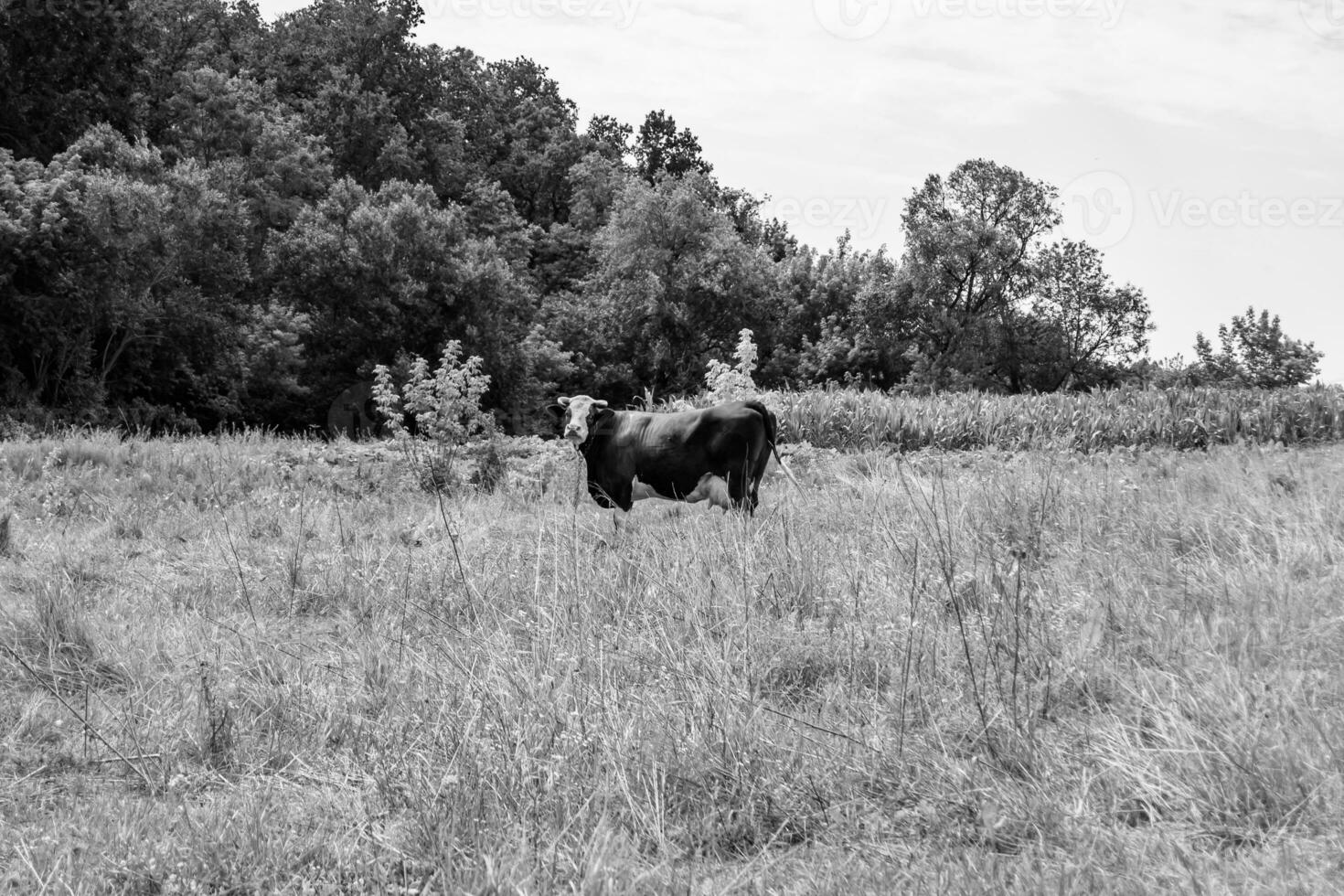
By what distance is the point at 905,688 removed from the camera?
3.33 meters

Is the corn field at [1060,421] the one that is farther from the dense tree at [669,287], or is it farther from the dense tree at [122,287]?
the dense tree at [669,287]

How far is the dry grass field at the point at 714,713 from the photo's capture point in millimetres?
2619

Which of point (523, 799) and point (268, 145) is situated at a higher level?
point (268, 145)

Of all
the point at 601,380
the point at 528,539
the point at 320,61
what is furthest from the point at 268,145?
the point at 528,539

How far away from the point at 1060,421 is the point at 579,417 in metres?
12.7

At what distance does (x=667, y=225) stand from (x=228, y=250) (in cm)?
1795

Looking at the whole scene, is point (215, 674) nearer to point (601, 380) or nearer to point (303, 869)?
point (303, 869)

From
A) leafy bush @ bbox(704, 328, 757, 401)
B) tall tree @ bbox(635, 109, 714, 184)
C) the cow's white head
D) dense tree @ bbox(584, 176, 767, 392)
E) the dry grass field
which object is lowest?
the dry grass field

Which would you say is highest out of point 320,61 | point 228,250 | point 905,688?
point 320,61

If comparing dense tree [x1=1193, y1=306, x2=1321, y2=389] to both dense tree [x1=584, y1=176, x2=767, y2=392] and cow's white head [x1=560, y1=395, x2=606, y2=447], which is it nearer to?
dense tree [x1=584, y1=176, x2=767, y2=392]

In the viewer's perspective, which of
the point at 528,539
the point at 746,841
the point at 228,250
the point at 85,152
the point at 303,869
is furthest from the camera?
the point at 228,250

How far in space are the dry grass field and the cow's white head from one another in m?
1.98

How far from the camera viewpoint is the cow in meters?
7.84

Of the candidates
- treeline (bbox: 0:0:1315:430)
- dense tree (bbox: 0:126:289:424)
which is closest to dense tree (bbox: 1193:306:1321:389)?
treeline (bbox: 0:0:1315:430)
